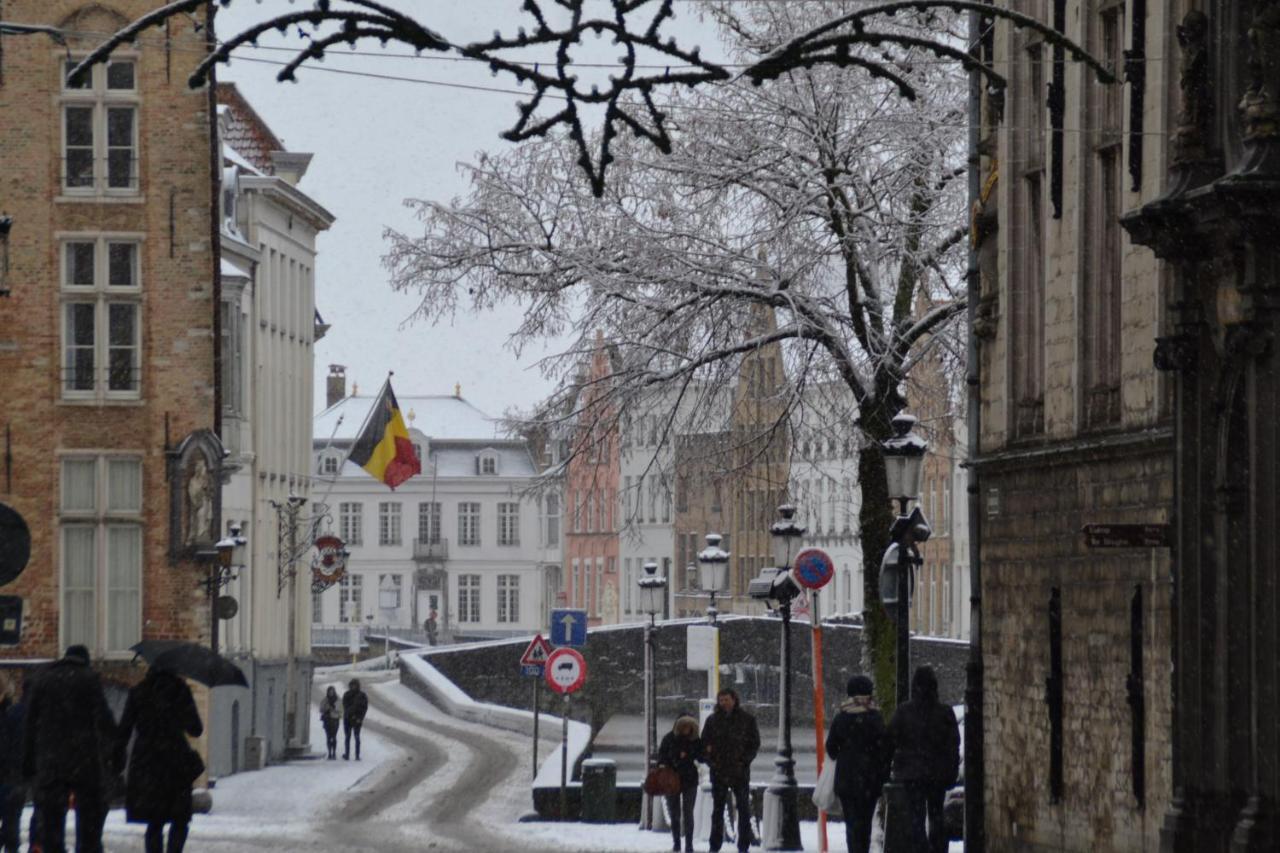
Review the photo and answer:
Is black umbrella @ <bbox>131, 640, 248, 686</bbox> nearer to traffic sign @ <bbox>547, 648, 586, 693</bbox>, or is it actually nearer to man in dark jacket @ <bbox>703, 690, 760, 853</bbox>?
man in dark jacket @ <bbox>703, 690, 760, 853</bbox>

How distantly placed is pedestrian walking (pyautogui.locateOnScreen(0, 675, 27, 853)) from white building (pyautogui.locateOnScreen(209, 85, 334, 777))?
81.2ft

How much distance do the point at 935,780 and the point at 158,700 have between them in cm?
631

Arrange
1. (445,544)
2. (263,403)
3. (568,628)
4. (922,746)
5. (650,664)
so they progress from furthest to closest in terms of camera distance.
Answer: (445,544) → (263,403) → (650,664) → (568,628) → (922,746)

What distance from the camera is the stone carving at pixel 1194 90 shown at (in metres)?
17.0

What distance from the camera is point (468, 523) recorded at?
133500mm

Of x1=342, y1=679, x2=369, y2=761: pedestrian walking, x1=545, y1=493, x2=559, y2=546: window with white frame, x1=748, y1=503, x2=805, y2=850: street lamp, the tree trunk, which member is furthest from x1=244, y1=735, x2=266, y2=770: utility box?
x1=545, y1=493, x2=559, y2=546: window with white frame

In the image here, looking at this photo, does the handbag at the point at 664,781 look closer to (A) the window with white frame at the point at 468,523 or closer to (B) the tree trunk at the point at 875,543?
(B) the tree trunk at the point at 875,543

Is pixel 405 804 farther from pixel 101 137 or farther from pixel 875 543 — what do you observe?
pixel 875 543

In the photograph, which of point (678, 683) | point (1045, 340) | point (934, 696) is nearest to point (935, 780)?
point (934, 696)

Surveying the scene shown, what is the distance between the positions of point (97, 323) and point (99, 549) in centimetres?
323

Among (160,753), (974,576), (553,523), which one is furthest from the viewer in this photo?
(553,523)

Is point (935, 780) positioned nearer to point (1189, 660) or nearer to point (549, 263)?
point (1189, 660)

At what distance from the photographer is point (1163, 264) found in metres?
18.5

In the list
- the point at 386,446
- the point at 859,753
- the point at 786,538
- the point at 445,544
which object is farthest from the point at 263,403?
the point at 445,544
